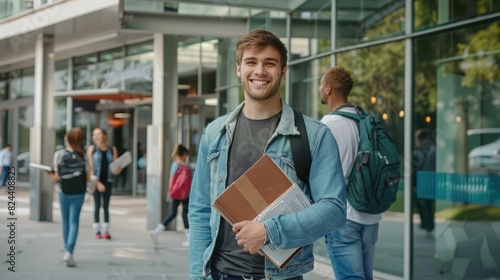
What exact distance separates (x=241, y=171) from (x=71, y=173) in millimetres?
5758

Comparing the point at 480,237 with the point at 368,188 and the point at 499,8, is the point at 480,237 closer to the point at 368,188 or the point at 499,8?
the point at 499,8

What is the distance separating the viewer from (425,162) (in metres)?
7.28

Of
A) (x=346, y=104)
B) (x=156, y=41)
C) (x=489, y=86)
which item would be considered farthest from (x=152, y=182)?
(x=346, y=104)

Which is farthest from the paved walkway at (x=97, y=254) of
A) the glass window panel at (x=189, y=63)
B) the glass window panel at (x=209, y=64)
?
the glass window panel at (x=189, y=63)

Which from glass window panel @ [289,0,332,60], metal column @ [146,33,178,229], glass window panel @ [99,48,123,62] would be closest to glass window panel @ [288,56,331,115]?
glass window panel @ [289,0,332,60]

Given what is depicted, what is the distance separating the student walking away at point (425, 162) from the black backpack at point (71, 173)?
3.80 metres

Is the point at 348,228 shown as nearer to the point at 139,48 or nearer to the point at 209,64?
the point at 209,64

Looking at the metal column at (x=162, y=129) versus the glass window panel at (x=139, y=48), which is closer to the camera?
the metal column at (x=162, y=129)

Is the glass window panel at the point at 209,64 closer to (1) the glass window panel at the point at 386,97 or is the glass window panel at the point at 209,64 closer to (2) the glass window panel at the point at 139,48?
(2) the glass window panel at the point at 139,48

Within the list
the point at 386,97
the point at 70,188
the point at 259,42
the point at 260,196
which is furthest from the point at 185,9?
the point at 260,196

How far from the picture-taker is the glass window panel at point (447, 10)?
6264mm

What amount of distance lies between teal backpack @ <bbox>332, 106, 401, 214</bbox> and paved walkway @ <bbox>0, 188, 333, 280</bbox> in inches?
123

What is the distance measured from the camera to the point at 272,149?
2.30 m

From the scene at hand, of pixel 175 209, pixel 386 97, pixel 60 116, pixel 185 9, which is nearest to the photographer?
pixel 386 97
